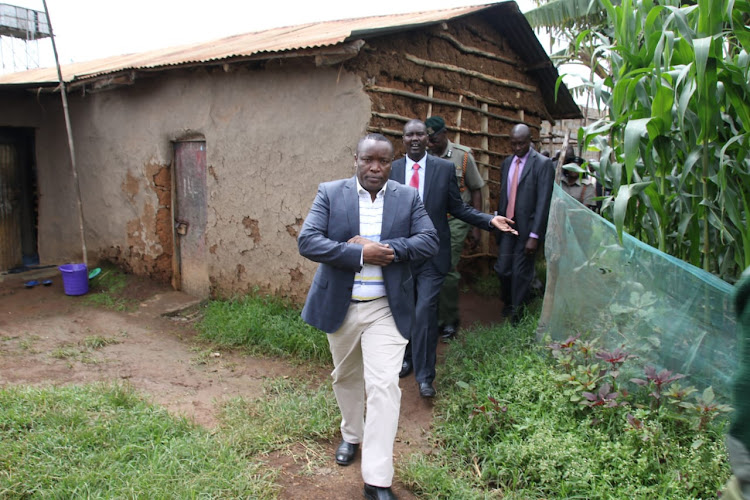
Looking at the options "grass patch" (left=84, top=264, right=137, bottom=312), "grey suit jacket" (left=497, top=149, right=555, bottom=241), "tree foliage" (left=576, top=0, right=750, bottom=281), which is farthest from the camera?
"grass patch" (left=84, top=264, right=137, bottom=312)

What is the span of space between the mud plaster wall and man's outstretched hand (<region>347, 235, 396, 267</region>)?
8.65ft

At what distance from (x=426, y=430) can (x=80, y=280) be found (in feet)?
17.5

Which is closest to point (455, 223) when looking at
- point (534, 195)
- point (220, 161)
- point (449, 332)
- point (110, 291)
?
point (534, 195)

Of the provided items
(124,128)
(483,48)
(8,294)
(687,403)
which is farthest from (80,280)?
(687,403)

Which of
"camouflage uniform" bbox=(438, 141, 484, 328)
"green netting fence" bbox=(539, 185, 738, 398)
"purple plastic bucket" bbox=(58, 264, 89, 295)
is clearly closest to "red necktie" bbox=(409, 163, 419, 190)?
"camouflage uniform" bbox=(438, 141, 484, 328)

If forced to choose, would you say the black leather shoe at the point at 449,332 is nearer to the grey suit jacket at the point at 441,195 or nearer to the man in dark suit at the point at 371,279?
the grey suit jacket at the point at 441,195

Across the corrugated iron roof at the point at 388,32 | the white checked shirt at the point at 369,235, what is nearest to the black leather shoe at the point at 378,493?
the white checked shirt at the point at 369,235

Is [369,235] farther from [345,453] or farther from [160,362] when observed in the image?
[160,362]

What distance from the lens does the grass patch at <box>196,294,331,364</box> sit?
16.2 ft

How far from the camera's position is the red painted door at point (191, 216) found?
6746mm

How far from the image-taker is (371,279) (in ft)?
9.22

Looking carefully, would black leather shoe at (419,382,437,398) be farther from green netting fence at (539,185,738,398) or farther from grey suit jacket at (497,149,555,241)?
grey suit jacket at (497,149,555,241)

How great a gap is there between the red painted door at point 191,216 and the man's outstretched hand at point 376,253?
4522mm

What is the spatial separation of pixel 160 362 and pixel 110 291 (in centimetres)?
267
